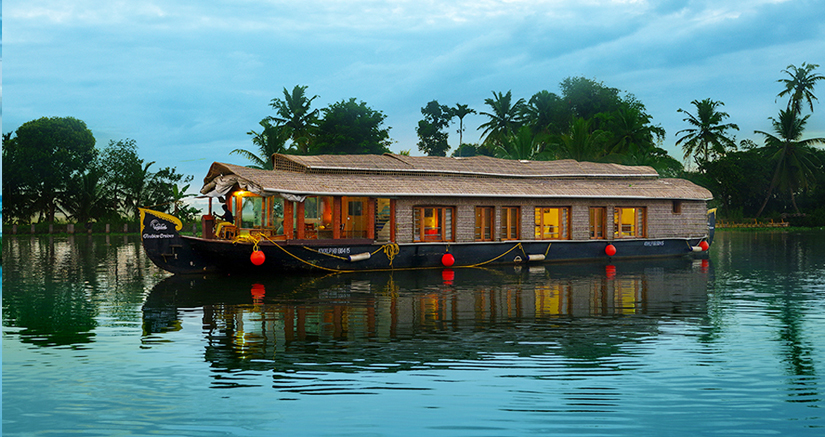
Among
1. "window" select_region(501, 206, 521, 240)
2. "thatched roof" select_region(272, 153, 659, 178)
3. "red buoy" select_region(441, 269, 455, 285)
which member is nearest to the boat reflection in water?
"red buoy" select_region(441, 269, 455, 285)

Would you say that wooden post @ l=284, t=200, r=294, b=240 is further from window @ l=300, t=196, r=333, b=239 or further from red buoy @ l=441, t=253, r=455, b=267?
red buoy @ l=441, t=253, r=455, b=267

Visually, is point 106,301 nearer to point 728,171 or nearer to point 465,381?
point 465,381

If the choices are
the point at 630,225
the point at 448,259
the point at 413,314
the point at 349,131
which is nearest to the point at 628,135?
the point at 349,131

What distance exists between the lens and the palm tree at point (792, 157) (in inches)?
2035

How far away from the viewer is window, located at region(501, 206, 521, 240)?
2111 cm

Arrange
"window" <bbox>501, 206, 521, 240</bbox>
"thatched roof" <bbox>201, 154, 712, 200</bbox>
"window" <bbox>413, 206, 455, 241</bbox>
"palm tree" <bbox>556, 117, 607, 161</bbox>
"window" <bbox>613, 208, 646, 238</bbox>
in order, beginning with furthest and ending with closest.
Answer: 1. "palm tree" <bbox>556, 117, 607, 161</bbox>
2. "window" <bbox>613, 208, 646, 238</bbox>
3. "window" <bbox>501, 206, 521, 240</bbox>
4. "window" <bbox>413, 206, 455, 241</bbox>
5. "thatched roof" <bbox>201, 154, 712, 200</bbox>

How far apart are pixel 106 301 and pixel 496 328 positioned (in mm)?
7979

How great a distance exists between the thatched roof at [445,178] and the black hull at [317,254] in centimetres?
143

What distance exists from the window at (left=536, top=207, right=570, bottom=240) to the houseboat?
0.12ft

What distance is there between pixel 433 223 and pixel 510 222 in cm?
253

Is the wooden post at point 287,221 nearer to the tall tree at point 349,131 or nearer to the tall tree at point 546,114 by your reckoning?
the tall tree at point 349,131

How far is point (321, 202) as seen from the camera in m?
19.9

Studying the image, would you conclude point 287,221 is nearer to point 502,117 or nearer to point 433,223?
point 433,223

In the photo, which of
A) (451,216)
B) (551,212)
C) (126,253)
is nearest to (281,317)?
(451,216)
